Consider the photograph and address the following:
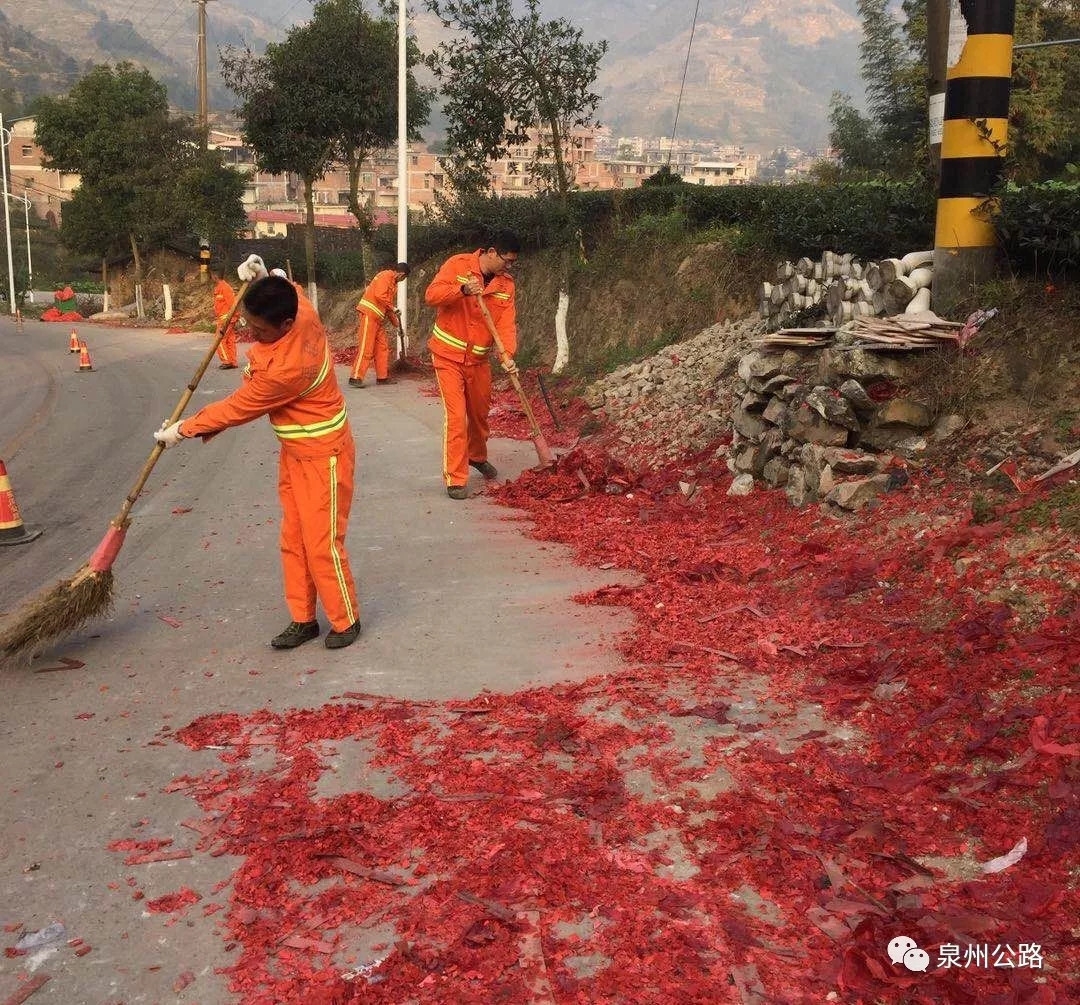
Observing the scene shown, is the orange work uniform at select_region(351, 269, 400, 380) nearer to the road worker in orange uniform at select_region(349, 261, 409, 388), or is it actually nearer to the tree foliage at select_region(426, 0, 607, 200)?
the road worker in orange uniform at select_region(349, 261, 409, 388)

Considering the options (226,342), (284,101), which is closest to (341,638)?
(226,342)

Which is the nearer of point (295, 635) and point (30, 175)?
point (295, 635)

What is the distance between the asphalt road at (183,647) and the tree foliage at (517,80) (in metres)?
6.84

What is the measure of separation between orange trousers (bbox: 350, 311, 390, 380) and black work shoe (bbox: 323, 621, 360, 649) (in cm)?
1135

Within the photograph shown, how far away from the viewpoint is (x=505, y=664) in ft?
17.9

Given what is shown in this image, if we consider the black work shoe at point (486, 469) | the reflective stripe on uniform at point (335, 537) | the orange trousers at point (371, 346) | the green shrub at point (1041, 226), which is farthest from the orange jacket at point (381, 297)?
the reflective stripe on uniform at point (335, 537)

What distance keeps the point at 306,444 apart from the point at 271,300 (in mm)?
756

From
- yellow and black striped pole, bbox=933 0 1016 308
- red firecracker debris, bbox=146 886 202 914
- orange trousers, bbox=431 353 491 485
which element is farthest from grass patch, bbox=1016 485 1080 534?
Result: orange trousers, bbox=431 353 491 485

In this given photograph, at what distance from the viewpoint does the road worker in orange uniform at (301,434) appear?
210 inches

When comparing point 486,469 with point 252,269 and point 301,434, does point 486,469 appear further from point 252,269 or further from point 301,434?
point 301,434

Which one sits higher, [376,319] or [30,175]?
[30,175]

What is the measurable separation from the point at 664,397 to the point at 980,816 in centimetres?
818

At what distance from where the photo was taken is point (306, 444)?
18.2 feet

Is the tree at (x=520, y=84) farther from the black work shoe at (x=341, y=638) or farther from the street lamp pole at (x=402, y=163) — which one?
the black work shoe at (x=341, y=638)
